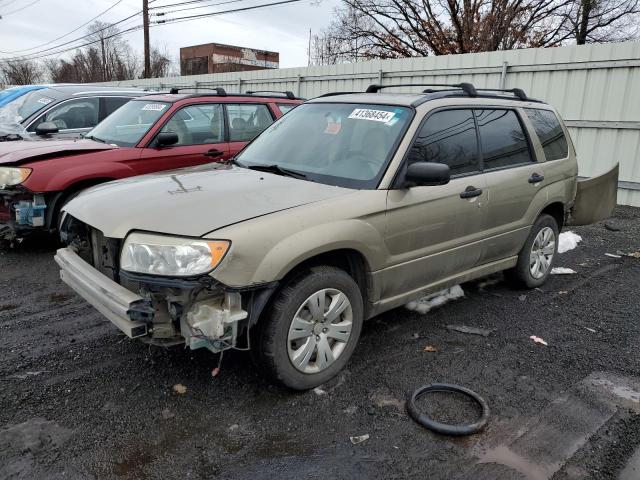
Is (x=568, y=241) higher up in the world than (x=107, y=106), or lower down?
lower down

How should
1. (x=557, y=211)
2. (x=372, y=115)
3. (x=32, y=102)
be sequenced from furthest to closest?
(x=32, y=102), (x=557, y=211), (x=372, y=115)

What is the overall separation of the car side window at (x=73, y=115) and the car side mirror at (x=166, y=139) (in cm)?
286

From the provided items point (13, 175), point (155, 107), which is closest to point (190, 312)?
point (13, 175)

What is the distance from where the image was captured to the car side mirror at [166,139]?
19.9ft

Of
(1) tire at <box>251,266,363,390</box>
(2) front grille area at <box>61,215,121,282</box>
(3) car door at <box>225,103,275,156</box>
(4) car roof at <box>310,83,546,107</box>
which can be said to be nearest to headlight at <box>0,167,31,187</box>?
(2) front grille area at <box>61,215,121,282</box>

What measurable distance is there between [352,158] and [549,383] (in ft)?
6.69

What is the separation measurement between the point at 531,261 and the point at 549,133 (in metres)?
1.27

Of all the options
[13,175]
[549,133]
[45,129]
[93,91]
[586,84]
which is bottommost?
[13,175]

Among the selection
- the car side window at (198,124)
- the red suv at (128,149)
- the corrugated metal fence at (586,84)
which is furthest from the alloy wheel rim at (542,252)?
the corrugated metal fence at (586,84)

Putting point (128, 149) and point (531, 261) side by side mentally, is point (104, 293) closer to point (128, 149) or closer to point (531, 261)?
point (128, 149)

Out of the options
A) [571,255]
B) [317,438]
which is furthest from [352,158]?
[571,255]

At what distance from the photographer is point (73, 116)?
8203 millimetres

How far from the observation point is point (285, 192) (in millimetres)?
3236

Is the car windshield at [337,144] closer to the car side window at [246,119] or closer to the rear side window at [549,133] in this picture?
the rear side window at [549,133]
